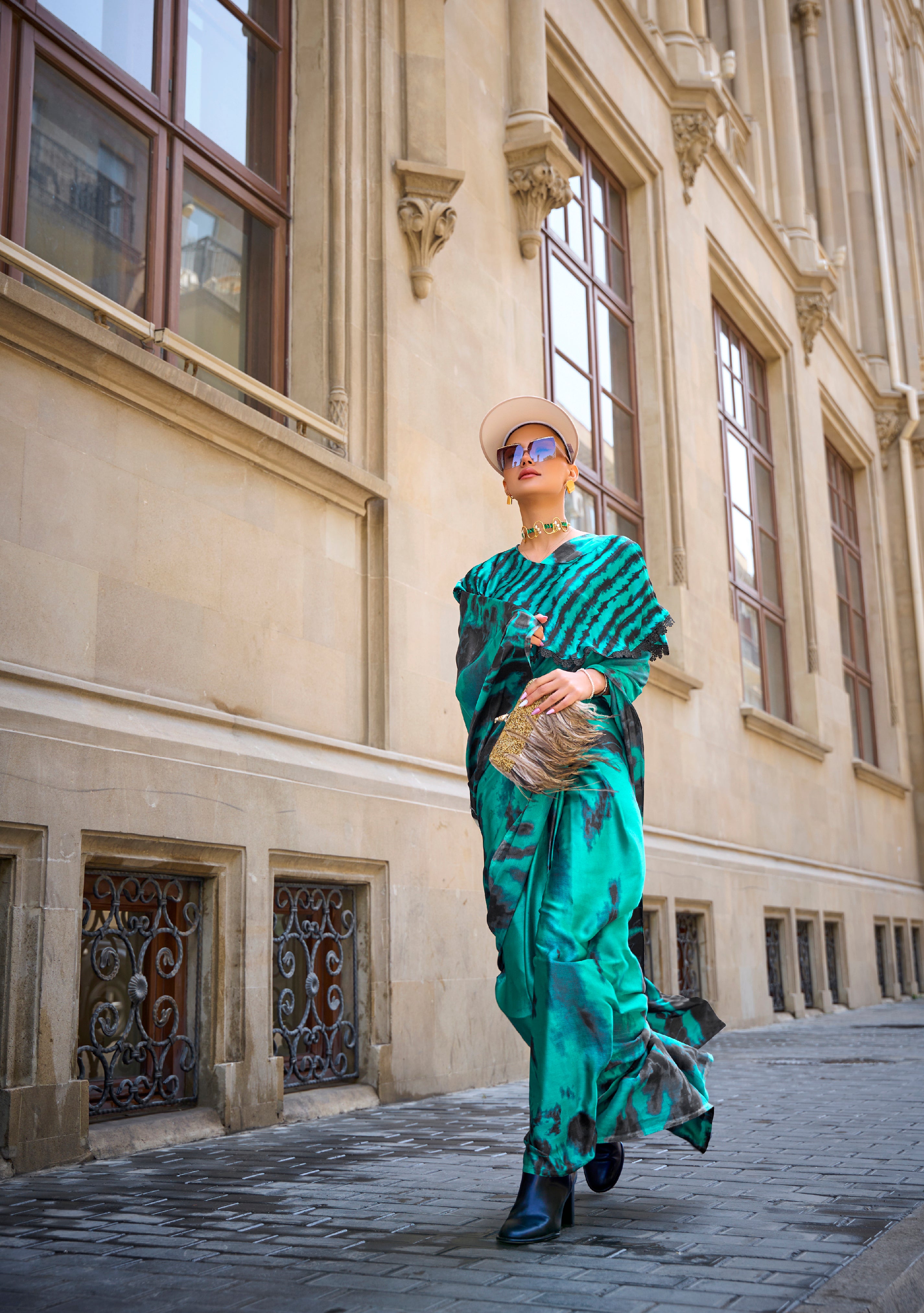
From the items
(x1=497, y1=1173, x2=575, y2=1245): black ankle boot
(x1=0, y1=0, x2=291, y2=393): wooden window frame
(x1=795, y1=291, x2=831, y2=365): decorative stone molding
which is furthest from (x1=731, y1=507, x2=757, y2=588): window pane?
(x1=497, y1=1173, x2=575, y2=1245): black ankle boot

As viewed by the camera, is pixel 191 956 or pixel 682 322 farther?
pixel 682 322

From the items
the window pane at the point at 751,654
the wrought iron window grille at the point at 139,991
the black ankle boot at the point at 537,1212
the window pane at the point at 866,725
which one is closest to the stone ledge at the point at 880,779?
the window pane at the point at 866,725

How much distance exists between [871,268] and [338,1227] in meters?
23.6

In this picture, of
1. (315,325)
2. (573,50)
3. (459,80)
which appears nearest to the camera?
(315,325)

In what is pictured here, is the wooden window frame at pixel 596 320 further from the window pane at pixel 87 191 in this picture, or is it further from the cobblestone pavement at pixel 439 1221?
the cobblestone pavement at pixel 439 1221

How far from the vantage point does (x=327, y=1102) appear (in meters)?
6.15

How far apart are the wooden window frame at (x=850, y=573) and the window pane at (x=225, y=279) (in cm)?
1449

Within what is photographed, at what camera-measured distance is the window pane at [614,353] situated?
1270 cm

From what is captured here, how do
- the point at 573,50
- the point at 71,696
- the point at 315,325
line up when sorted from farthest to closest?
the point at 573,50, the point at 315,325, the point at 71,696

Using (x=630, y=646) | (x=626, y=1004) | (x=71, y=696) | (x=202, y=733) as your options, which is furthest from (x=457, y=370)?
(x=626, y=1004)

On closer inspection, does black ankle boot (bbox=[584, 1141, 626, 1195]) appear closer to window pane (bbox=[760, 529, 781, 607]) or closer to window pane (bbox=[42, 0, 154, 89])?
window pane (bbox=[42, 0, 154, 89])

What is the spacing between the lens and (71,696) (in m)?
5.07

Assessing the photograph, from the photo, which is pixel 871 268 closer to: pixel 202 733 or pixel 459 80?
pixel 459 80

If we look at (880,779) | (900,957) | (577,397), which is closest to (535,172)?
(577,397)
